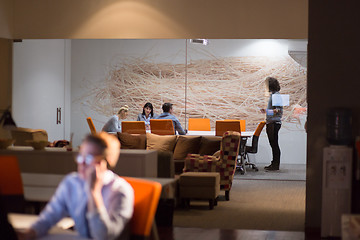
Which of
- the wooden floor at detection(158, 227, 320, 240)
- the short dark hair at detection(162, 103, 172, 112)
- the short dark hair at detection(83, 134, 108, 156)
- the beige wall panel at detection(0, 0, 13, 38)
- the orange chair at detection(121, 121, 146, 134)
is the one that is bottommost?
the wooden floor at detection(158, 227, 320, 240)

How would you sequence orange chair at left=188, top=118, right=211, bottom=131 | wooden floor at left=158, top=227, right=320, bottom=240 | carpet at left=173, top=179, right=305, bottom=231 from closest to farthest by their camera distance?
wooden floor at left=158, top=227, right=320, bottom=240, carpet at left=173, top=179, right=305, bottom=231, orange chair at left=188, top=118, right=211, bottom=131

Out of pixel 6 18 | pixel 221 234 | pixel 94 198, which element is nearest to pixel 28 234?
pixel 94 198

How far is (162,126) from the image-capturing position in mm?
9008

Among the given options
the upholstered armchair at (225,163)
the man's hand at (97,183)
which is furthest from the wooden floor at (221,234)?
the man's hand at (97,183)

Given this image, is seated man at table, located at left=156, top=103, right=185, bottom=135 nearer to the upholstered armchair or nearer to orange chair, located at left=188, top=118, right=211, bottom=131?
orange chair, located at left=188, top=118, right=211, bottom=131

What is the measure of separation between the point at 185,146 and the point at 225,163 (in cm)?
68

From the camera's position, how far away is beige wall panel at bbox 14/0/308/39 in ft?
28.4

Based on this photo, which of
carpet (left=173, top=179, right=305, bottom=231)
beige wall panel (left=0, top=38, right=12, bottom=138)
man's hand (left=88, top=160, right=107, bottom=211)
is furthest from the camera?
beige wall panel (left=0, top=38, right=12, bottom=138)

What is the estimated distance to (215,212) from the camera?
773 cm

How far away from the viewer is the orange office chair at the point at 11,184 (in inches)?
153

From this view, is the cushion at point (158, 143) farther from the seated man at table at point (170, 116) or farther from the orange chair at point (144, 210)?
the orange chair at point (144, 210)

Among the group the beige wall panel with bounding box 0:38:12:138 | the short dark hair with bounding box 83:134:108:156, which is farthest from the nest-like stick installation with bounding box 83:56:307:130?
the short dark hair with bounding box 83:134:108:156

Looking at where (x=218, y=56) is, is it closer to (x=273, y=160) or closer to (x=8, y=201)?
(x=273, y=160)

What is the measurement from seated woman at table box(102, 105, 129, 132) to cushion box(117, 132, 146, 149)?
0.15 meters
